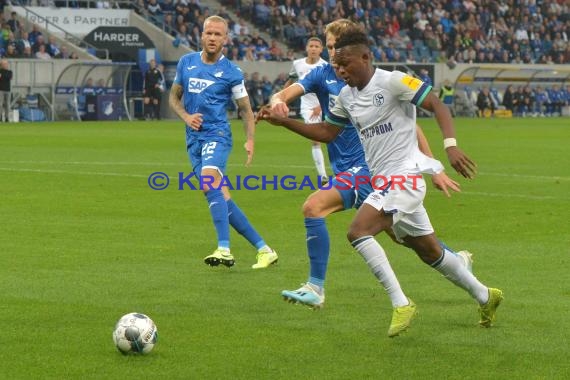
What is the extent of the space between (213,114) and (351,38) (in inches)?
151

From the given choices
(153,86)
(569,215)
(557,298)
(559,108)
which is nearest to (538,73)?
(559,108)

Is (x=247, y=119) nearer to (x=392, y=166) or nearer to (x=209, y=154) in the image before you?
(x=209, y=154)

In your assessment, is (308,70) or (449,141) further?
(308,70)

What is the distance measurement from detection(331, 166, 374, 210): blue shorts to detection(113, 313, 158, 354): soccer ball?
2475 millimetres

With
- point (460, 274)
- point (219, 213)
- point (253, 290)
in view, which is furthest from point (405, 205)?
point (219, 213)

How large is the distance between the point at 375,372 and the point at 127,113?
3794 centimetres

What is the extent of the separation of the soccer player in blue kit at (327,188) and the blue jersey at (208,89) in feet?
6.73

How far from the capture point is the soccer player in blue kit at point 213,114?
440 inches

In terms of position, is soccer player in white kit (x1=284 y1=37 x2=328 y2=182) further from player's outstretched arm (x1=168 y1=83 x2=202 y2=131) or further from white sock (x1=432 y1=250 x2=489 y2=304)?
white sock (x1=432 y1=250 x2=489 y2=304)

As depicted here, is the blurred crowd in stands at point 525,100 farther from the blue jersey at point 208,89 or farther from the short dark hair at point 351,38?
the short dark hair at point 351,38

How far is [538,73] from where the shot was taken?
57312 millimetres

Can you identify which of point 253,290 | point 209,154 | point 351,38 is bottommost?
point 253,290

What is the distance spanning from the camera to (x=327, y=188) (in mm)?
9227

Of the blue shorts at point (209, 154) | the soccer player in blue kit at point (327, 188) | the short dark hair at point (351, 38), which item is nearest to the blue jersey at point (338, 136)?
the soccer player in blue kit at point (327, 188)
